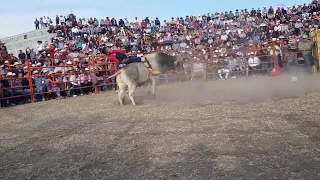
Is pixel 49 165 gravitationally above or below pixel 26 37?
below

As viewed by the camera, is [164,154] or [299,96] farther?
Result: [299,96]

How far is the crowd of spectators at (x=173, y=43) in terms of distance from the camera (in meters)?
13.4

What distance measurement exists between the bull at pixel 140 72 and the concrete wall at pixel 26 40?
15.0 metres

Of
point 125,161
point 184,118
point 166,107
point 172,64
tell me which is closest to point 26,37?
point 172,64

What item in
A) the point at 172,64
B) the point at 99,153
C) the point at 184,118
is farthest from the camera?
the point at 172,64

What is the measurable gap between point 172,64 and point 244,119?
4.35 m

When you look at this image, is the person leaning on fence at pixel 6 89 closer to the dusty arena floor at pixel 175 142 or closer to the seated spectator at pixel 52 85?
the seated spectator at pixel 52 85

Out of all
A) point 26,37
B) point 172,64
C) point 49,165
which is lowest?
point 49,165

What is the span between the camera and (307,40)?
47.3 ft

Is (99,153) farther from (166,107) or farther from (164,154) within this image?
(166,107)

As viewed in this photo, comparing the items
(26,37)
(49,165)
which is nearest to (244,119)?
(49,165)

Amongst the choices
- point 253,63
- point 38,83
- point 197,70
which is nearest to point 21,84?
point 38,83

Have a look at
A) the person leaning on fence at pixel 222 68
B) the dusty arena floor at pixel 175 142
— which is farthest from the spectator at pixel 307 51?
the dusty arena floor at pixel 175 142

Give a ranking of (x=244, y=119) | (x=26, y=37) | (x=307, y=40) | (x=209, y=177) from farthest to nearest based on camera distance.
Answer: (x=26, y=37) < (x=307, y=40) < (x=244, y=119) < (x=209, y=177)
